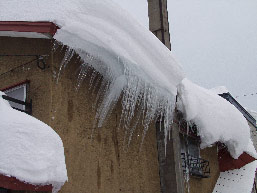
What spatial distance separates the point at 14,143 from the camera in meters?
3.67

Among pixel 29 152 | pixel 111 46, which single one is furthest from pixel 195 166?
pixel 29 152

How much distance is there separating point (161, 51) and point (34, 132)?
2603 mm

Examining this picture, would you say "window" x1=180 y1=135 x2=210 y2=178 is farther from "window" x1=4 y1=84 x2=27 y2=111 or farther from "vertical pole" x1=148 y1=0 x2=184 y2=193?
"window" x1=4 y1=84 x2=27 y2=111

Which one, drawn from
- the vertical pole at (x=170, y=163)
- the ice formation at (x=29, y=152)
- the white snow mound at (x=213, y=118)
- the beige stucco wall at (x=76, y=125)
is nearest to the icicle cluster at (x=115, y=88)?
the beige stucco wall at (x=76, y=125)

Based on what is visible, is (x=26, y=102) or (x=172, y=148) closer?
(x=26, y=102)

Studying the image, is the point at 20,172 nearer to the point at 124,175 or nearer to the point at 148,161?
the point at 124,175

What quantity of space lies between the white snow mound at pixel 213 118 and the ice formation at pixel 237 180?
465 mm

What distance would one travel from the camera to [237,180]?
899 centimetres

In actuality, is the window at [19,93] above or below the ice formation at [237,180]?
above

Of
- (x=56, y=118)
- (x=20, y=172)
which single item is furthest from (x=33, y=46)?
(x=20, y=172)

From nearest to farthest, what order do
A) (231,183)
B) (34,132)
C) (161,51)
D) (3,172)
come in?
(3,172) → (34,132) → (161,51) → (231,183)

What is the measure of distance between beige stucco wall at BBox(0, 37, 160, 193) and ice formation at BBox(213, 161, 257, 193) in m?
3.29

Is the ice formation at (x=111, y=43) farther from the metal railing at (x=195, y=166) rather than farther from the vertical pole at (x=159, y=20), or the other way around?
the metal railing at (x=195, y=166)

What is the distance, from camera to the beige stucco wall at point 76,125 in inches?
206
